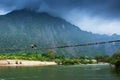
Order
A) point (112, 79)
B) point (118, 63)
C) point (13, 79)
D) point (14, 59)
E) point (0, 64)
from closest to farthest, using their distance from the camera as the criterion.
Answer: point (112, 79) < point (13, 79) < point (118, 63) < point (0, 64) < point (14, 59)

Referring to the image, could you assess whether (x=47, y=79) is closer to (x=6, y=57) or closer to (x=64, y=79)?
(x=64, y=79)

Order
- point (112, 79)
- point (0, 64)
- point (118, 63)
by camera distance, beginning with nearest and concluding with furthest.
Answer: point (112, 79)
point (118, 63)
point (0, 64)

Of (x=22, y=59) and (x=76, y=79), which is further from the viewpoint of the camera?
(x=22, y=59)

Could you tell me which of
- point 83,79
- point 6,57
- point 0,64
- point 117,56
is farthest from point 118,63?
point 6,57

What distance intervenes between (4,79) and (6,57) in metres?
127

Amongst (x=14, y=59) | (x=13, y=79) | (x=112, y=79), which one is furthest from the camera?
(x=14, y=59)

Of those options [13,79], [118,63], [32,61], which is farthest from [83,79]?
[32,61]

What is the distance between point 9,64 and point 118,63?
9180cm

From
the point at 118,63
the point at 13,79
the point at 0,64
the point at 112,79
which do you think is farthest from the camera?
the point at 0,64

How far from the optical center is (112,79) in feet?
218

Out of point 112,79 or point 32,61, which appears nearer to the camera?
point 112,79

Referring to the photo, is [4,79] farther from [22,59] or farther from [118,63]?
[22,59]

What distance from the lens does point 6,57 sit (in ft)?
648

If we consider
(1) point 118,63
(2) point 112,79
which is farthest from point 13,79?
(1) point 118,63
